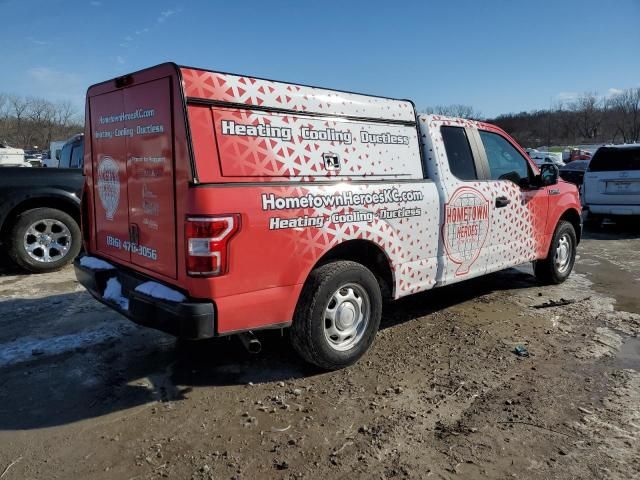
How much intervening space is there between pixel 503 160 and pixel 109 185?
385 cm

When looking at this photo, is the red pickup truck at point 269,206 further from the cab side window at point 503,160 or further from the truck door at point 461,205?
the cab side window at point 503,160

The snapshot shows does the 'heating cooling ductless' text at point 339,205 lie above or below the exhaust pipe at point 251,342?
above

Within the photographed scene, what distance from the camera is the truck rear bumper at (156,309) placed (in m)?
2.94

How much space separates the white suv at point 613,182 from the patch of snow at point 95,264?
10.0m

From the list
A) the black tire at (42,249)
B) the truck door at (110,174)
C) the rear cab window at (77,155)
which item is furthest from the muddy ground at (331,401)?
the rear cab window at (77,155)

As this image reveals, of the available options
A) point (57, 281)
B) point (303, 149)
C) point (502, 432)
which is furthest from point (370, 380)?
point (57, 281)

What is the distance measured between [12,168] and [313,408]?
556 centimetres

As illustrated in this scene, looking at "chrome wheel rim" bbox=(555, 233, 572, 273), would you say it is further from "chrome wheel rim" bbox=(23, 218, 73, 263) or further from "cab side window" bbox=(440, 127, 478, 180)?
"chrome wheel rim" bbox=(23, 218, 73, 263)

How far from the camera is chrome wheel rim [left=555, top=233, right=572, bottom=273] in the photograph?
20.4 ft

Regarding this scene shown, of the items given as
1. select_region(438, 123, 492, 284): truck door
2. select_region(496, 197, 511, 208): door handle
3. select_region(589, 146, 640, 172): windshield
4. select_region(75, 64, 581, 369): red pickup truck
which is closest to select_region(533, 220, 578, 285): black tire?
select_region(496, 197, 511, 208): door handle

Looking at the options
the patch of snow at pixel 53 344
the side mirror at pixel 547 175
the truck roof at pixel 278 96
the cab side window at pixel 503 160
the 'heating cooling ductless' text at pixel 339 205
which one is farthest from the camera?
the side mirror at pixel 547 175

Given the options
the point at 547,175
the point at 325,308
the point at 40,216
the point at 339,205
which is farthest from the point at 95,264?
the point at 547,175

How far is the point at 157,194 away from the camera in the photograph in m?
3.23

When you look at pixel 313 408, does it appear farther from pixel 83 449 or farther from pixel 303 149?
pixel 303 149
